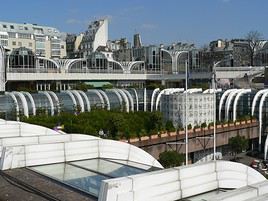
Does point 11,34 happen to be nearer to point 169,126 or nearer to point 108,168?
point 169,126

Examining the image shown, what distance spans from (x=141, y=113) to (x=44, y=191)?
28.9 metres

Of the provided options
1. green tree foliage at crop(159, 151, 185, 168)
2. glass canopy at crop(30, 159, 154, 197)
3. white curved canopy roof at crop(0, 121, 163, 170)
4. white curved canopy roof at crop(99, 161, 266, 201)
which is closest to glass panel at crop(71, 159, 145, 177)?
glass canopy at crop(30, 159, 154, 197)

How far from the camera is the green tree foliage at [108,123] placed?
27.6m

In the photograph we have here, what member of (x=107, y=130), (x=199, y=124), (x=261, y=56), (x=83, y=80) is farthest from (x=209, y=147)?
(x=261, y=56)

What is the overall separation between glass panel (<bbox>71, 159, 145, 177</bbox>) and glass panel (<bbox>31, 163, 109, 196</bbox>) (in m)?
0.32

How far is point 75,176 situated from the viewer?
9172 mm

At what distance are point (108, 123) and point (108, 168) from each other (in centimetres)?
1990

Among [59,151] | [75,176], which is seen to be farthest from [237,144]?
[75,176]

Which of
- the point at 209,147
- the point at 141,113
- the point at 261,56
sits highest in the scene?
the point at 261,56

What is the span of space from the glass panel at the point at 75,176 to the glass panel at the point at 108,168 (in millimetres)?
315

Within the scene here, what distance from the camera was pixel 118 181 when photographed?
656 cm

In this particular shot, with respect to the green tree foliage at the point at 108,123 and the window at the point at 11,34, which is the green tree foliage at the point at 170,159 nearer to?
the green tree foliage at the point at 108,123

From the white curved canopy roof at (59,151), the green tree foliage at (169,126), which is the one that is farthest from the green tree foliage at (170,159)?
the white curved canopy roof at (59,151)

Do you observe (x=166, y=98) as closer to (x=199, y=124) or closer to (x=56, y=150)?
(x=199, y=124)
